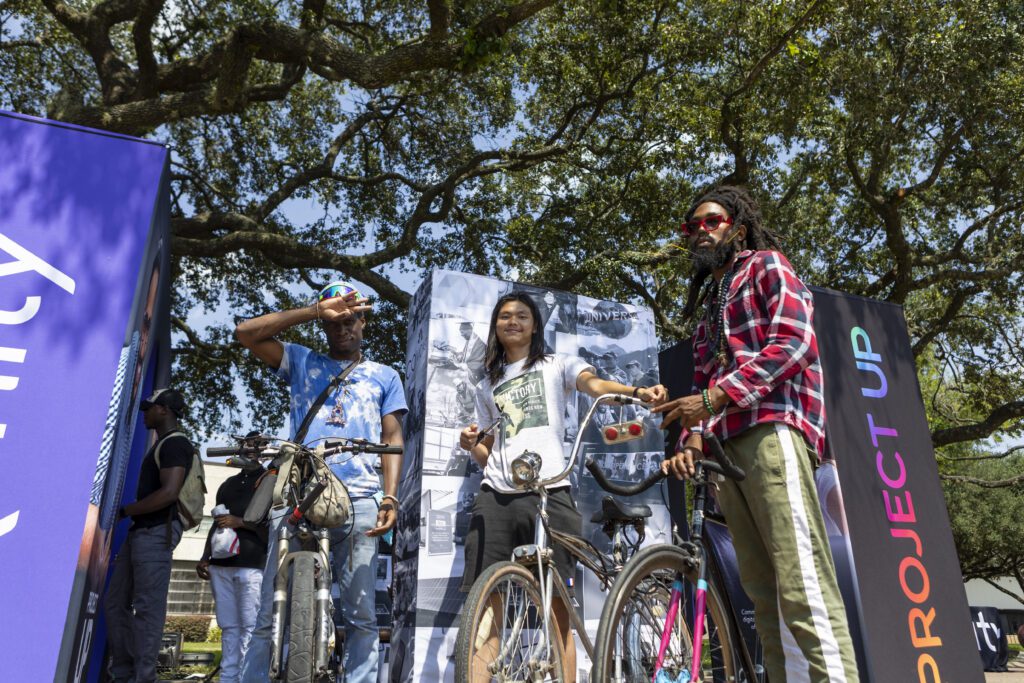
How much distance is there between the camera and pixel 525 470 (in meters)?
3.19

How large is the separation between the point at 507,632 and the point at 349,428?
4.46 ft

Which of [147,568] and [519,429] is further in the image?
[147,568]

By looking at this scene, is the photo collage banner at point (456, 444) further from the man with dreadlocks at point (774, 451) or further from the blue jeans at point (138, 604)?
the man with dreadlocks at point (774, 451)

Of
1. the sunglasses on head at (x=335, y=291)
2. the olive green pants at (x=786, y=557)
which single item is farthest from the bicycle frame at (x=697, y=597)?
the sunglasses on head at (x=335, y=291)

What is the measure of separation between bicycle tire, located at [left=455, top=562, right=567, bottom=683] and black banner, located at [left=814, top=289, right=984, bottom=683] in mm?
2213

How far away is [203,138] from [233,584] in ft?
28.6

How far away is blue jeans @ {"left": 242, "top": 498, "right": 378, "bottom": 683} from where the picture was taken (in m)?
3.14

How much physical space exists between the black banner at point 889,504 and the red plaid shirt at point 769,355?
77.1 inches

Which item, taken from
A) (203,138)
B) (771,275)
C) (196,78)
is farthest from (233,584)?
(203,138)

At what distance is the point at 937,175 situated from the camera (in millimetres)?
10500

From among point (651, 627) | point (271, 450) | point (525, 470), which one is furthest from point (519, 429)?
point (651, 627)

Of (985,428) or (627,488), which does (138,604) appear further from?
(985,428)

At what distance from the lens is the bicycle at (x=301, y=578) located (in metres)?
2.65

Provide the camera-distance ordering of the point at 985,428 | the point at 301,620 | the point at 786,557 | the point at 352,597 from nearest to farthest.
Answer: the point at 786,557
the point at 301,620
the point at 352,597
the point at 985,428
